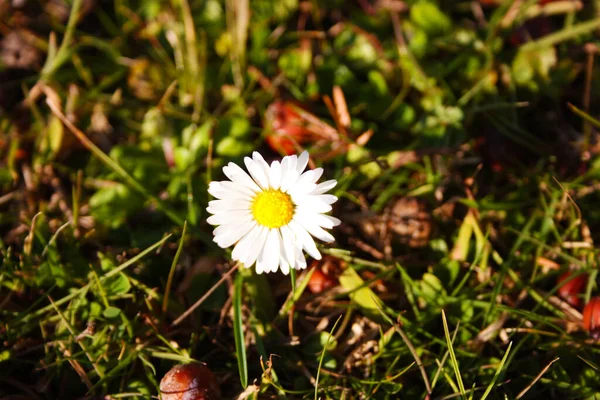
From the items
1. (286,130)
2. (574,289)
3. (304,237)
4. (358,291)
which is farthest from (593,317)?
(286,130)

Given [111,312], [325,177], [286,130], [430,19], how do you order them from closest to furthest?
[111,312] → [325,177] → [286,130] → [430,19]

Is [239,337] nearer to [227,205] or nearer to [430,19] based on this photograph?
[227,205]

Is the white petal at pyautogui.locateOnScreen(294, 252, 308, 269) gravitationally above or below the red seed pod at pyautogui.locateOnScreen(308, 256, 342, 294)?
above

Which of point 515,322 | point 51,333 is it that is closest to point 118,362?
point 51,333

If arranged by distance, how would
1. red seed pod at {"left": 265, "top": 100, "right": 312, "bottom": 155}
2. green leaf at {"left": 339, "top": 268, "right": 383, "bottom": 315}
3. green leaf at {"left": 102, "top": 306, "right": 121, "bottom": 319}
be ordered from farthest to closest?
red seed pod at {"left": 265, "top": 100, "right": 312, "bottom": 155} < green leaf at {"left": 339, "top": 268, "right": 383, "bottom": 315} < green leaf at {"left": 102, "top": 306, "right": 121, "bottom": 319}

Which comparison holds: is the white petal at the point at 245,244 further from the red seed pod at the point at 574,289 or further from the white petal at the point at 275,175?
the red seed pod at the point at 574,289

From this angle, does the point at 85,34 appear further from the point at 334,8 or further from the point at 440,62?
the point at 440,62

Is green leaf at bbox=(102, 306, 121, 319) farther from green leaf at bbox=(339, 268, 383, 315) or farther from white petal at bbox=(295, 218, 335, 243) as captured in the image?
green leaf at bbox=(339, 268, 383, 315)

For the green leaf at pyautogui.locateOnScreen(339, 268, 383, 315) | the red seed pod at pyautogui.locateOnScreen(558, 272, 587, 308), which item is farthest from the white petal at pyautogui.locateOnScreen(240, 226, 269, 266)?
the red seed pod at pyautogui.locateOnScreen(558, 272, 587, 308)
